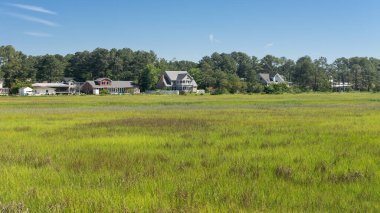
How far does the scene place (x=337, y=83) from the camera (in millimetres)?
189875

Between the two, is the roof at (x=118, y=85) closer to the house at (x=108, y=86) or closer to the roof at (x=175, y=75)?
the house at (x=108, y=86)

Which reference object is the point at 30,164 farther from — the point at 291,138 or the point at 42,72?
the point at 42,72

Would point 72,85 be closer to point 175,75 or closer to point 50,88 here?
point 50,88

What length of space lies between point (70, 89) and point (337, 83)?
12371cm

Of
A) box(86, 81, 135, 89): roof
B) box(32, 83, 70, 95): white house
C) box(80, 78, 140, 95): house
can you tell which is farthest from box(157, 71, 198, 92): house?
box(32, 83, 70, 95): white house

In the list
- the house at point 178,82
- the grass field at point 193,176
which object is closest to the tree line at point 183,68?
the house at point 178,82

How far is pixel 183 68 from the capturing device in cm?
17388

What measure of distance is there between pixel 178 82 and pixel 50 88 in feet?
141

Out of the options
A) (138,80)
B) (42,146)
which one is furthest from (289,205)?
(138,80)

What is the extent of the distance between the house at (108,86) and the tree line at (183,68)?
4219 millimetres

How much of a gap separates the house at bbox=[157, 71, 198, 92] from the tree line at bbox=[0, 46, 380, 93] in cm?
259

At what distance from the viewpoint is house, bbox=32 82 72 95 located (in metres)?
126

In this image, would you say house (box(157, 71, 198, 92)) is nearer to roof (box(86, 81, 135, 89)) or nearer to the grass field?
roof (box(86, 81, 135, 89))

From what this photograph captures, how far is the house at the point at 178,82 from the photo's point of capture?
456 feet
